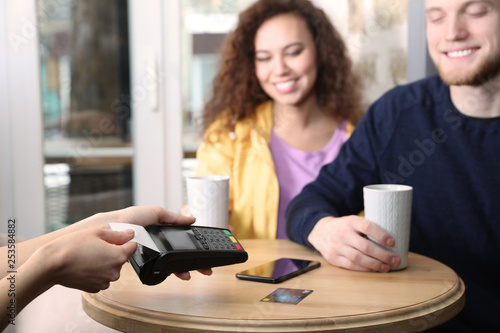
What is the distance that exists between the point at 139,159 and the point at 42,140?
45 centimetres

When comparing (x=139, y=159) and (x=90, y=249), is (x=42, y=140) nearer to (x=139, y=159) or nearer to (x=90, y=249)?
(x=139, y=159)

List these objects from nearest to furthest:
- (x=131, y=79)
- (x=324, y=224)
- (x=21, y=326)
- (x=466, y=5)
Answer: (x=324, y=224) → (x=466, y=5) → (x=21, y=326) → (x=131, y=79)

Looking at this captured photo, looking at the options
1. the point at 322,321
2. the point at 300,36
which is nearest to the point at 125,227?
the point at 322,321

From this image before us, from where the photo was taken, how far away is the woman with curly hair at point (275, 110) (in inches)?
73.8

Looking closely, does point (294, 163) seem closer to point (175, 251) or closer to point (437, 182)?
point (437, 182)

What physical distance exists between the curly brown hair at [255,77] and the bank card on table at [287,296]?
116 centimetres

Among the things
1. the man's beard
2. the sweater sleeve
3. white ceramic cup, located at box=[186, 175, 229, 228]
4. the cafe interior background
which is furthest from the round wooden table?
the cafe interior background

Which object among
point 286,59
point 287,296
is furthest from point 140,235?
point 286,59

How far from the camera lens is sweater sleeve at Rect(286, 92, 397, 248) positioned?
53.9 inches

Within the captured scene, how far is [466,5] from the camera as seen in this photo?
127 cm

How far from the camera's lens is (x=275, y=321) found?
0.75 m

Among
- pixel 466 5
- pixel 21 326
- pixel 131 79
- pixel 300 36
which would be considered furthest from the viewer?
pixel 131 79

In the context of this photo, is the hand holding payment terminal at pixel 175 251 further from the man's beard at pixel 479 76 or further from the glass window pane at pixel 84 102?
the glass window pane at pixel 84 102

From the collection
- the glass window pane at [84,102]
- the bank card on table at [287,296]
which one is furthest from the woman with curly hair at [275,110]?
the bank card on table at [287,296]
